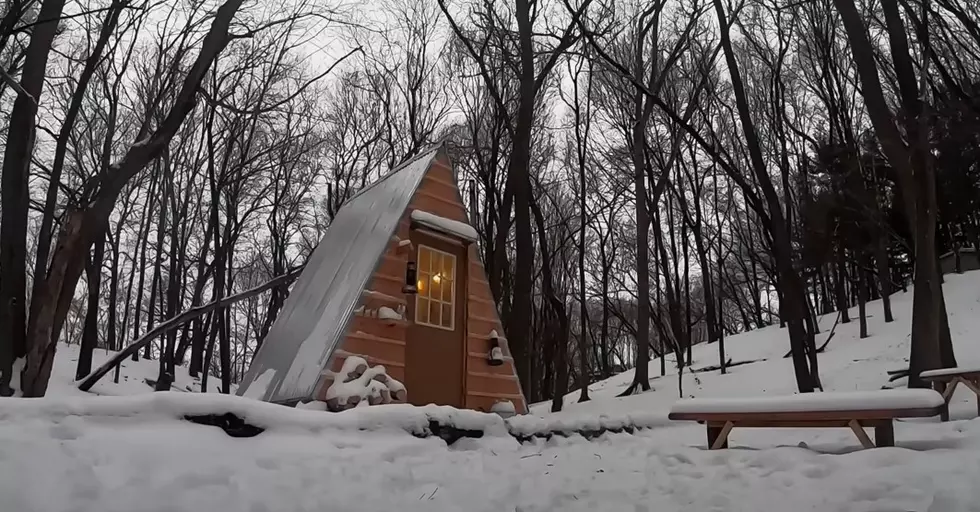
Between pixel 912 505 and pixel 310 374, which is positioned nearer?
pixel 912 505

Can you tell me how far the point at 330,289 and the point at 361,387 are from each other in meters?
1.75

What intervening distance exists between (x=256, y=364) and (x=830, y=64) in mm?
13951

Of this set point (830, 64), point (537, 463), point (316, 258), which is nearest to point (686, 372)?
point (830, 64)

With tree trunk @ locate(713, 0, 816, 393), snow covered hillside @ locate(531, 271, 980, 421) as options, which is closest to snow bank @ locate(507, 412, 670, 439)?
snow covered hillside @ locate(531, 271, 980, 421)

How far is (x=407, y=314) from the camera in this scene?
668cm

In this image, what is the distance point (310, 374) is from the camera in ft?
19.1

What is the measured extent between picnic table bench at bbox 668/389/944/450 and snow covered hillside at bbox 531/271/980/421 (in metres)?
3.43

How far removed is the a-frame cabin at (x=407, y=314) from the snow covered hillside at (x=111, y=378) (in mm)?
4982

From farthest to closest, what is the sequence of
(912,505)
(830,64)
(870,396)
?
(830,64), (870,396), (912,505)

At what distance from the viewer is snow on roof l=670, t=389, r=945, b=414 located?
457cm

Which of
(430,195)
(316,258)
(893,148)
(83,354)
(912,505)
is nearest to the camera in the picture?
(912,505)

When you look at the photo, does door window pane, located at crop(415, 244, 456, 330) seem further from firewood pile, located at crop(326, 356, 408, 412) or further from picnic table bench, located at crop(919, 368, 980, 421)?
picnic table bench, located at crop(919, 368, 980, 421)

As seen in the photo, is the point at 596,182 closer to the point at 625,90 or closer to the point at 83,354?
the point at 625,90

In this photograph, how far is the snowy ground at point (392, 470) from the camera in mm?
2945
